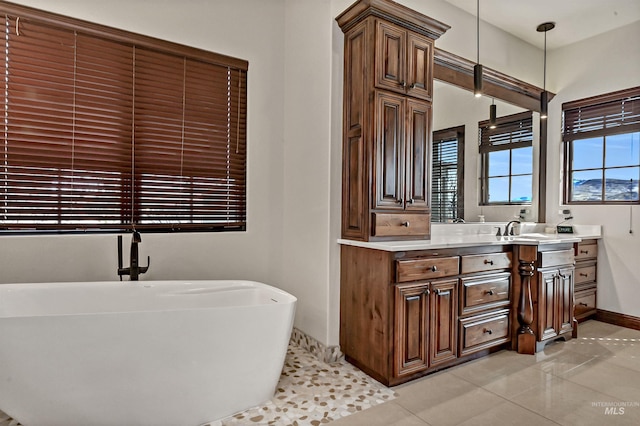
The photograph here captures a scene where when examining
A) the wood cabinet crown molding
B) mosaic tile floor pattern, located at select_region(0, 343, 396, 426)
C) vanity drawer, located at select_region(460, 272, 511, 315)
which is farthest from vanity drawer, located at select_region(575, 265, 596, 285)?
the wood cabinet crown molding

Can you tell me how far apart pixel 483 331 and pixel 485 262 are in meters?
0.49

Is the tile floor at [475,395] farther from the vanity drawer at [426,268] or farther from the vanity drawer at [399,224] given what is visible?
the vanity drawer at [399,224]

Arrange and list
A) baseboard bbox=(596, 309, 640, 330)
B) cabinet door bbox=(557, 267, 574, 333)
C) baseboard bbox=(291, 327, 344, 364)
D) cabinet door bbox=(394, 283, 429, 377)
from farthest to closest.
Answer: baseboard bbox=(596, 309, 640, 330) → cabinet door bbox=(557, 267, 574, 333) → baseboard bbox=(291, 327, 344, 364) → cabinet door bbox=(394, 283, 429, 377)

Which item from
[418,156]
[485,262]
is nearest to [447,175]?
[418,156]

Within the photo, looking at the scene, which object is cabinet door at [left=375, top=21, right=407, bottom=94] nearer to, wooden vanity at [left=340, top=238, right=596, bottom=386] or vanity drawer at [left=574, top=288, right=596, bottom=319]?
wooden vanity at [left=340, top=238, right=596, bottom=386]

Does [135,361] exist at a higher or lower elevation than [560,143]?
lower

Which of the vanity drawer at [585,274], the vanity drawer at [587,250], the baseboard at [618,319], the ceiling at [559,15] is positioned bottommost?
the baseboard at [618,319]

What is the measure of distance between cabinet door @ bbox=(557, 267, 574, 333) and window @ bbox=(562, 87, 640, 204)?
4.15 feet

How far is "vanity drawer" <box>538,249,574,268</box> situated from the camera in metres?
2.72

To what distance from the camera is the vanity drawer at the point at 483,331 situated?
2443 mm

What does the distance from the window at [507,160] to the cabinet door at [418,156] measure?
47.3 inches

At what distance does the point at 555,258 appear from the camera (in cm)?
283

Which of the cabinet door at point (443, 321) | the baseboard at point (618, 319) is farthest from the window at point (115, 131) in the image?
the baseboard at point (618, 319)

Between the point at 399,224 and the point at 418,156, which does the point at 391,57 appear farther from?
the point at 399,224
